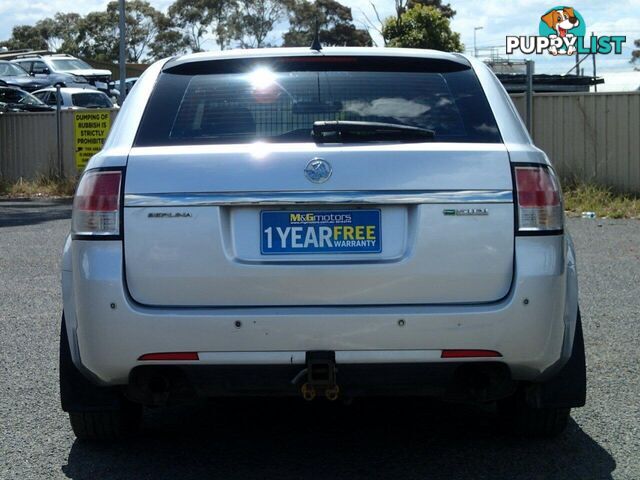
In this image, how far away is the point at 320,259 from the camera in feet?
12.9

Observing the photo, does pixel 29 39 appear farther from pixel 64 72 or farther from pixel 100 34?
pixel 64 72

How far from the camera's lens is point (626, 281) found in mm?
9492

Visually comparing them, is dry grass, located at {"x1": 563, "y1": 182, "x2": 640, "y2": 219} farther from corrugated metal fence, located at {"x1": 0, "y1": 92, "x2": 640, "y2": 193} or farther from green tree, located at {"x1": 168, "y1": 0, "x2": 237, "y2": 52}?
green tree, located at {"x1": 168, "y1": 0, "x2": 237, "y2": 52}

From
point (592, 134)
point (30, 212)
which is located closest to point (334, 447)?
point (592, 134)

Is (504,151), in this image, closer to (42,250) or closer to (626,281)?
(626,281)

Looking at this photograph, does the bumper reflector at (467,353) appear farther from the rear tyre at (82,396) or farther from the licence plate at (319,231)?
the rear tyre at (82,396)

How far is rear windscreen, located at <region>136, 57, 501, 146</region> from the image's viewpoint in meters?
4.13

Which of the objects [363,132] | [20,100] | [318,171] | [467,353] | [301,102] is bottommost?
[467,353]

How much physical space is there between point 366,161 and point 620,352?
123 inches

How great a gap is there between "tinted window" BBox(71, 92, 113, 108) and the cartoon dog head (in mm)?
15320

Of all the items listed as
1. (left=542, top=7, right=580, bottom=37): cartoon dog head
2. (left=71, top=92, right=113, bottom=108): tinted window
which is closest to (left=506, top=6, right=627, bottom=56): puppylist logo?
(left=542, top=7, right=580, bottom=37): cartoon dog head

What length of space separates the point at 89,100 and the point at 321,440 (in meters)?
27.0

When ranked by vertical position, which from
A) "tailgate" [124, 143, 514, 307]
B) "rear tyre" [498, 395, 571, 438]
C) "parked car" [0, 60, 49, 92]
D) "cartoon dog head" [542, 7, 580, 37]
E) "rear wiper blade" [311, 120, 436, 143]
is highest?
"cartoon dog head" [542, 7, 580, 37]

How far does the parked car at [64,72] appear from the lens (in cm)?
3716
